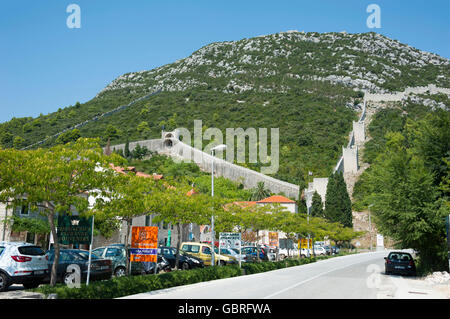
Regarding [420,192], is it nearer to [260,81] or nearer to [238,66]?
[260,81]

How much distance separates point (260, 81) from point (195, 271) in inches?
6078

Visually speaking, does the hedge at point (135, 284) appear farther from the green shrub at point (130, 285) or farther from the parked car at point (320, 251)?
the parked car at point (320, 251)

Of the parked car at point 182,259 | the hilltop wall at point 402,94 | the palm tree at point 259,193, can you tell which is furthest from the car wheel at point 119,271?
the hilltop wall at point 402,94

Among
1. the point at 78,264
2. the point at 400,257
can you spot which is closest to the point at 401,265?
the point at 400,257

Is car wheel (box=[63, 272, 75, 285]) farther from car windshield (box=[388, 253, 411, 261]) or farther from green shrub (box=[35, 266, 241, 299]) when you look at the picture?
car windshield (box=[388, 253, 411, 261])

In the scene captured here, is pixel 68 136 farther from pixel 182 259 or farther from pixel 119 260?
pixel 119 260

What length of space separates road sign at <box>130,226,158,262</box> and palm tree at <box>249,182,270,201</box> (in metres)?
61.4

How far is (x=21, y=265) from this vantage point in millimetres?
13875

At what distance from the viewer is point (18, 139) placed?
383ft

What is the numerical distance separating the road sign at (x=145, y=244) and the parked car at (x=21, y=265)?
3446 mm

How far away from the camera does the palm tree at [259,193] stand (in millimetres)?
76000

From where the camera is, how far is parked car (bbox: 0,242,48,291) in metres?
13.5
